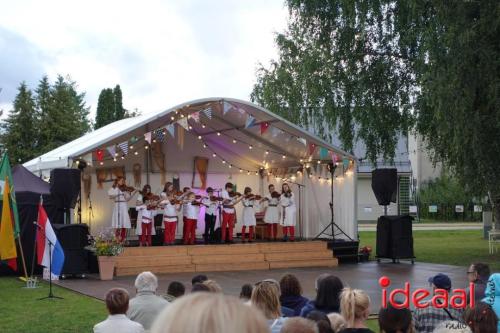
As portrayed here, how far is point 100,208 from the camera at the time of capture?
2086 cm

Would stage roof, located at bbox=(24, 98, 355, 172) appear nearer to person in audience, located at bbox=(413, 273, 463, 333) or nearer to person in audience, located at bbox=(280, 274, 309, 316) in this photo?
person in audience, located at bbox=(280, 274, 309, 316)

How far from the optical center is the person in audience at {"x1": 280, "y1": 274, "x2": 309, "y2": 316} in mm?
6574

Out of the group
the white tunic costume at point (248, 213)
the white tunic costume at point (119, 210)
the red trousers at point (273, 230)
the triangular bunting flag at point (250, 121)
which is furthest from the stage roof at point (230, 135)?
the red trousers at point (273, 230)

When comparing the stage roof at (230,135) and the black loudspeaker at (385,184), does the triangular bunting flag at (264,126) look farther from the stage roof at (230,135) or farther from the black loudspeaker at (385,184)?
the black loudspeaker at (385,184)

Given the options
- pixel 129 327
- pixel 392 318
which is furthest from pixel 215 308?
pixel 129 327

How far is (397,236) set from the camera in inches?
718

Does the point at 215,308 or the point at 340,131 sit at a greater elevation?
the point at 340,131

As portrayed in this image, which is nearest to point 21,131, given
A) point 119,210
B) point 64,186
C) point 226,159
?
point 226,159

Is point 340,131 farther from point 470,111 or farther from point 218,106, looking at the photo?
point 470,111

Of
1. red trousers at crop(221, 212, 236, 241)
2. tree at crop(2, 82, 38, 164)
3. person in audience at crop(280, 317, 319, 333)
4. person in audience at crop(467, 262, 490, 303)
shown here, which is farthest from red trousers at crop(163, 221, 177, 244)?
tree at crop(2, 82, 38, 164)

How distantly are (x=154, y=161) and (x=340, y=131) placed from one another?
221 inches

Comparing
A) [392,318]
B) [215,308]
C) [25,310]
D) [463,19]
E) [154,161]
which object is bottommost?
[25,310]

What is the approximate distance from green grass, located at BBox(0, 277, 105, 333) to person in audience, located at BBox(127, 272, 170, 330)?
10.0 ft

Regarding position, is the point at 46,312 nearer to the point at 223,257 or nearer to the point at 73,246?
the point at 73,246
